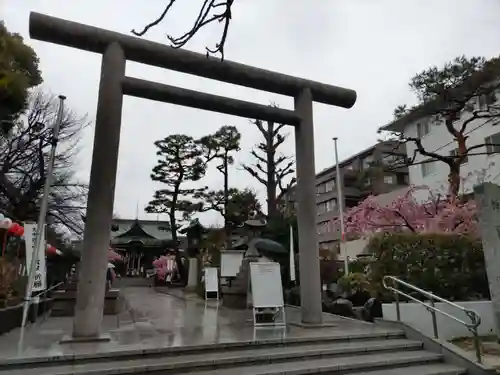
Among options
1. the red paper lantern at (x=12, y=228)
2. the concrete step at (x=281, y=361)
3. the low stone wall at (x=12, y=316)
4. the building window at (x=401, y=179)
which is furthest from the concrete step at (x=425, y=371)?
the building window at (x=401, y=179)

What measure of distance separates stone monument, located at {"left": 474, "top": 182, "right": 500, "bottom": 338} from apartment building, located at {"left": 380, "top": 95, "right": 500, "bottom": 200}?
927 centimetres

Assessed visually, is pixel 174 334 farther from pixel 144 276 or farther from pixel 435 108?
pixel 144 276

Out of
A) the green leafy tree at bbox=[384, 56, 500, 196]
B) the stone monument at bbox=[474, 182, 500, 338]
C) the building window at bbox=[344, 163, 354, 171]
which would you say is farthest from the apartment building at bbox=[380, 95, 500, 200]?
the building window at bbox=[344, 163, 354, 171]

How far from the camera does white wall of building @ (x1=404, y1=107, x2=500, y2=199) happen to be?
1891cm

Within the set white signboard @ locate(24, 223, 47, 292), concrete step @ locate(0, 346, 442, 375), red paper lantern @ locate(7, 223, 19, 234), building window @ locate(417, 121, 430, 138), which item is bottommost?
concrete step @ locate(0, 346, 442, 375)

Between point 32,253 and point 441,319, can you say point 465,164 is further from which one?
point 32,253

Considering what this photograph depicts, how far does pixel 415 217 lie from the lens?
1608 centimetres

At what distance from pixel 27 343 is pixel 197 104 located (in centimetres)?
498

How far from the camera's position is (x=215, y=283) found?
1516 centimetres

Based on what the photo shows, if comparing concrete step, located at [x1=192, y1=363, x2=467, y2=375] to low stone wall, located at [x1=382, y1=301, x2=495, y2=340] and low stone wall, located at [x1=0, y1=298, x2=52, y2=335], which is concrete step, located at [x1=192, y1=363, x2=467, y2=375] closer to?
low stone wall, located at [x1=382, y1=301, x2=495, y2=340]

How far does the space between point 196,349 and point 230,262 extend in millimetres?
8797

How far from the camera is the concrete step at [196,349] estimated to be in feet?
15.9

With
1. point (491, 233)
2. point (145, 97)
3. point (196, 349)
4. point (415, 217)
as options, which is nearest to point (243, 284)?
point (196, 349)

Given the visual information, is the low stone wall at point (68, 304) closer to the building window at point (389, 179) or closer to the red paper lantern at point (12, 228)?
the red paper lantern at point (12, 228)
